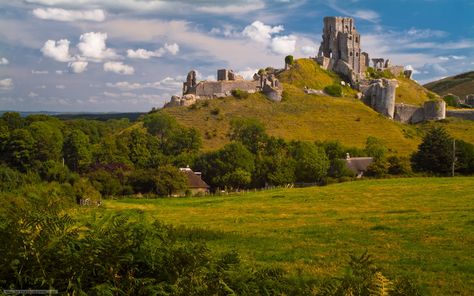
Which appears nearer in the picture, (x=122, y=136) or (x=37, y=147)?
(x=37, y=147)

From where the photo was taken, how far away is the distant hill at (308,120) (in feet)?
304

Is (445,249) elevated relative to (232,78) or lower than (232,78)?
lower

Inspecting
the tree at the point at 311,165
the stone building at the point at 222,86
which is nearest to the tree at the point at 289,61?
the stone building at the point at 222,86

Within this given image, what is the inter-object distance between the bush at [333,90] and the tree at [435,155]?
63.3 m

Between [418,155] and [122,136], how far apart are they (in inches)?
1812

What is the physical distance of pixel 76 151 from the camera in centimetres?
7388

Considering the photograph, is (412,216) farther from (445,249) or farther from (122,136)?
(122,136)

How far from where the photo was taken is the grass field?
42.1ft

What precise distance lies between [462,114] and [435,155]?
232 feet

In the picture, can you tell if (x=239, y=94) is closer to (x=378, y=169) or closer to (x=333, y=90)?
(x=333, y=90)

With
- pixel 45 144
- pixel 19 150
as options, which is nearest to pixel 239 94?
pixel 45 144

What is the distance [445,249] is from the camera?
15305 millimetres

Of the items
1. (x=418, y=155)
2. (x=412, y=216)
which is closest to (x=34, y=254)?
(x=412, y=216)

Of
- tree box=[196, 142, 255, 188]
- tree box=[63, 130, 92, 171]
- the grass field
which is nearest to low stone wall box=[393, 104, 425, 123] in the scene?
tree box=[196, 142, 255, 188]
